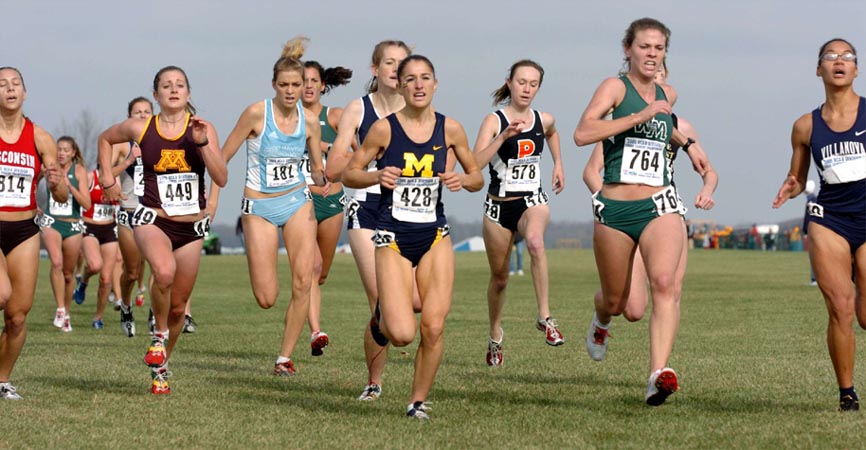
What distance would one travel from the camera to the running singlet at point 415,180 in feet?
27.8

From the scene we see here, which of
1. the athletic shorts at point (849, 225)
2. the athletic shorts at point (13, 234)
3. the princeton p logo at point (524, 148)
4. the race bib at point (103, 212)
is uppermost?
the princeton p logo at point (524, 148)

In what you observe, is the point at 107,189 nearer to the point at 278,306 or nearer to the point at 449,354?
the point at 449,354

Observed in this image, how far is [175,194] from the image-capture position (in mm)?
10125

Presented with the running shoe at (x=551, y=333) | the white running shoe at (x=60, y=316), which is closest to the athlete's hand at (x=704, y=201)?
the running shoe at (x=551, y=333)

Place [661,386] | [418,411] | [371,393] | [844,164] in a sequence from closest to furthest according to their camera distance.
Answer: [661,386], [418,411], [844,164], [371,393]

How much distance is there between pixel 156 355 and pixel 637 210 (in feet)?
12.6

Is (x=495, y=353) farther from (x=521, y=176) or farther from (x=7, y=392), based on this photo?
(x=7, y=392)

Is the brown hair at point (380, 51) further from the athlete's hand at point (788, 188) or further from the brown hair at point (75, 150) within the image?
the brown hair at point (75, 150)

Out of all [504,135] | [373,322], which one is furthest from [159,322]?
[504,135]

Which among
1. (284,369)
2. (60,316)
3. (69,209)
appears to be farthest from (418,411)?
(69,209)

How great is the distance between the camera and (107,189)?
10758 mm

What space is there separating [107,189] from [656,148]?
4.68 meters

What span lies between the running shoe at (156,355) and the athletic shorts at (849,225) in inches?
197

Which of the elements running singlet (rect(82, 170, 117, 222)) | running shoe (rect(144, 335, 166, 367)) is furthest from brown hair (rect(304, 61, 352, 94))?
running singlet (rect(82, 170, 117, 222))
